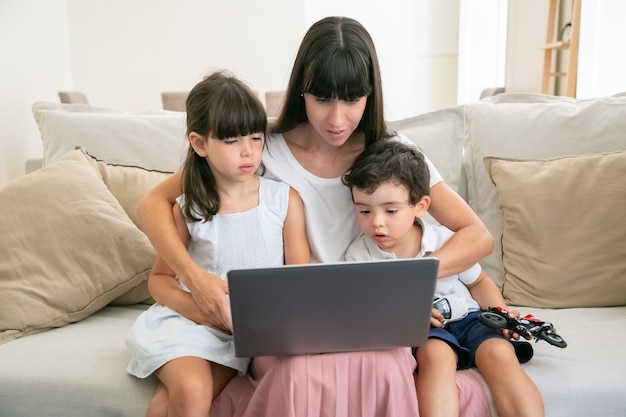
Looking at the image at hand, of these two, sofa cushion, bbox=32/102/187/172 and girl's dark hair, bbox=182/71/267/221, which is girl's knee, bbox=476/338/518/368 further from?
sofa cushion, bbox=32/102/187/172

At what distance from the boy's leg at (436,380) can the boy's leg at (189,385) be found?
408 mm

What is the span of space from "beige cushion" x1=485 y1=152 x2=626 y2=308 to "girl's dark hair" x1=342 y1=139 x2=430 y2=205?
400mm

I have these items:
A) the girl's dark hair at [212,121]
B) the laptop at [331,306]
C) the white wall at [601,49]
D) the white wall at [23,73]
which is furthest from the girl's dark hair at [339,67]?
the white wall at [23,73]

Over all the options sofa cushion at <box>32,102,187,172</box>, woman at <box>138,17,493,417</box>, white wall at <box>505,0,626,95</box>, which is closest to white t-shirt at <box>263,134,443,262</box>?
woman at <box>138,17,493,417</box>

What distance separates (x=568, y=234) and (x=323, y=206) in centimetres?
66

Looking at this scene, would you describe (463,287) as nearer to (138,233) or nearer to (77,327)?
(138,233)

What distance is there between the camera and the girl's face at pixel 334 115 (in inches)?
54.3

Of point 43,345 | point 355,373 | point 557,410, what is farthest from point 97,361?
point 557,410

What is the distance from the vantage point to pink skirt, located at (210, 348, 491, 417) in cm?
117

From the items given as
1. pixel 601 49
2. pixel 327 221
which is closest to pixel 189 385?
pixel 327 221

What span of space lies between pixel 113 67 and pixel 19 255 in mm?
4293

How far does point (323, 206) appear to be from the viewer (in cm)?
155

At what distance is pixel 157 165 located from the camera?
6.21 ft

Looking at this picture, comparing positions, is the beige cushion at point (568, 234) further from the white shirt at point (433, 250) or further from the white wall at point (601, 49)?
the white wall at point (601, 49)
